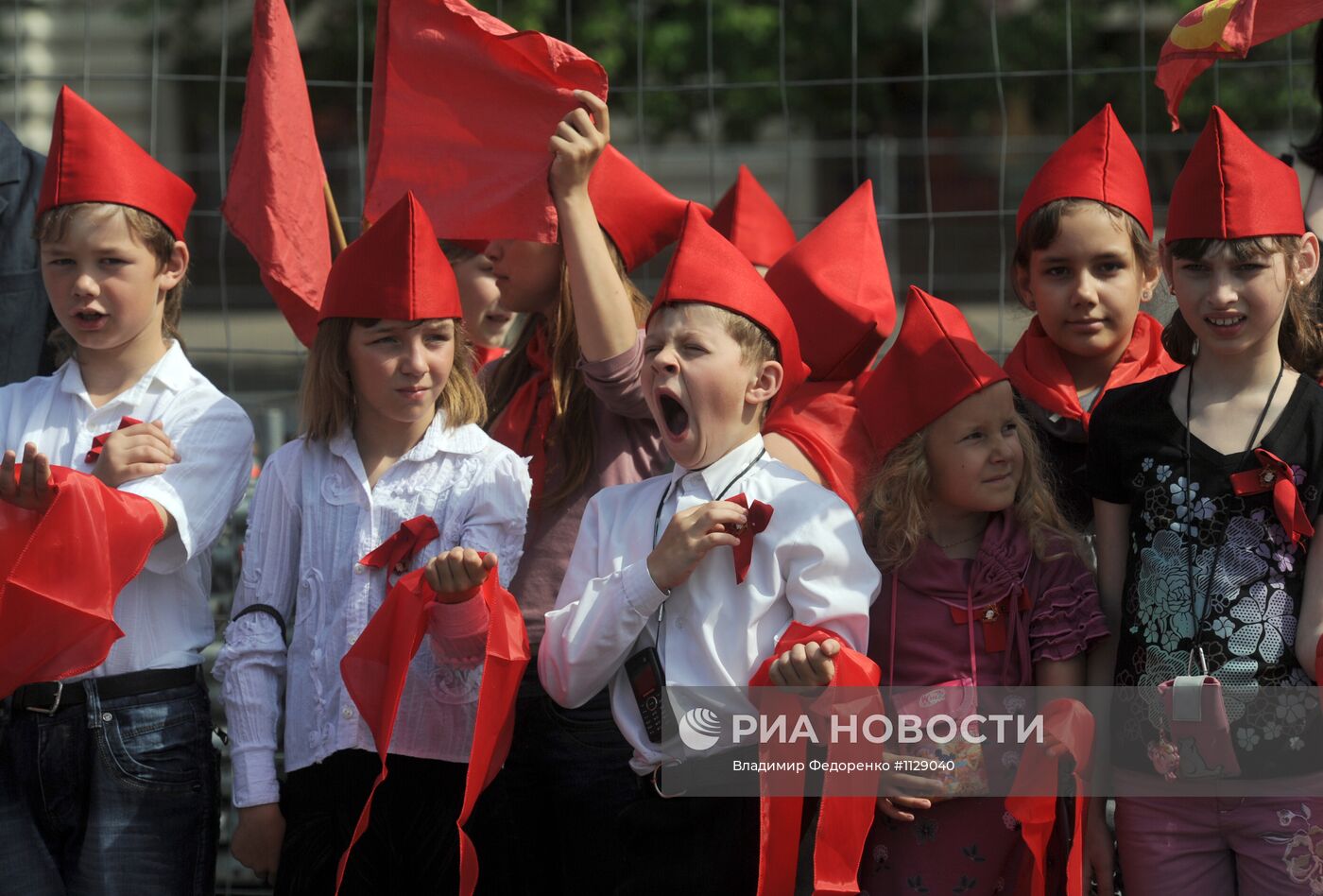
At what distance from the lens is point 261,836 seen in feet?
10.3

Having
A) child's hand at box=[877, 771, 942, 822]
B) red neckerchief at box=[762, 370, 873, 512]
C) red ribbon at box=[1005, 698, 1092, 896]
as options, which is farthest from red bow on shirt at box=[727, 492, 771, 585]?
red ribbon at box=[1005, 698, 1092, 896]

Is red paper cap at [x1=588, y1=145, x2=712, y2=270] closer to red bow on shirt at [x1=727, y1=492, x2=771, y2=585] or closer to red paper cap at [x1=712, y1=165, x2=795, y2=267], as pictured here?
red paper cap at [x1=712, y1=165, x2=795, y2=267]

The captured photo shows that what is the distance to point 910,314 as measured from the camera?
10.9 feet

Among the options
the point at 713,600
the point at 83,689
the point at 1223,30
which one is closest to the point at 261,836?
the point at 83,689

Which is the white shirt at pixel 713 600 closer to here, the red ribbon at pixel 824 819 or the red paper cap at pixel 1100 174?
the red ribbon at pixel 824 819

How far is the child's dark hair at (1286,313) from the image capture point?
3.08 m

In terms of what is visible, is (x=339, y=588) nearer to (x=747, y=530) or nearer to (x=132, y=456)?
(x=132, y=456)

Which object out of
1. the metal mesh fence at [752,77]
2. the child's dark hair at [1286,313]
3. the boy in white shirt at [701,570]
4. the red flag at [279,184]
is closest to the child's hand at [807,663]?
the boy in white shirt at [701,570]

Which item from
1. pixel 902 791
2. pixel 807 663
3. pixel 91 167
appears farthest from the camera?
pixel 91 167

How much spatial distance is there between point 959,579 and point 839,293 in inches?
30.7

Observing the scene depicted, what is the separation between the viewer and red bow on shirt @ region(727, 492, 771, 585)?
9.71 ft

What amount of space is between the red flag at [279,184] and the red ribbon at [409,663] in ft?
3.36

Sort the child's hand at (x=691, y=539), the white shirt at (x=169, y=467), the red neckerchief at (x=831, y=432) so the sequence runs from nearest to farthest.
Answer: the child's hand at (x=691, y=539) < the white shirt at (x=169, y=467) < the red neckerchief at (x=831, y=432)

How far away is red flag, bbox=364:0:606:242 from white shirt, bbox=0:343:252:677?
55 cm
